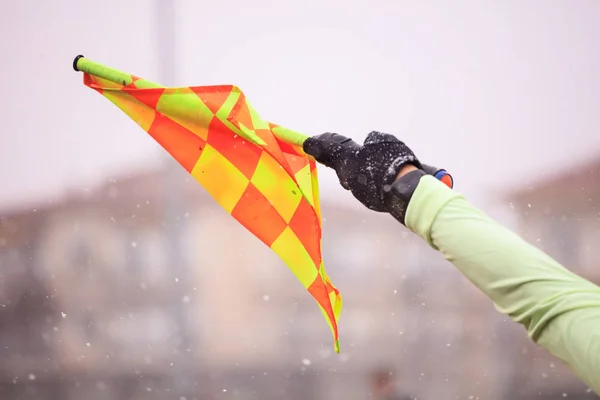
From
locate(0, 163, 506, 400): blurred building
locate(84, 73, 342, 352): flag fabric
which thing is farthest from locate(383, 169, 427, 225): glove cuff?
locate(0, 163, 506, 400): blurred building

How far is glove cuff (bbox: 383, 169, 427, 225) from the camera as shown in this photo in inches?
22.8

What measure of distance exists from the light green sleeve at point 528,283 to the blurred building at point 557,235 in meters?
1.47

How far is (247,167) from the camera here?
3.68 feet

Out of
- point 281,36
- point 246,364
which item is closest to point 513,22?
point 281,36

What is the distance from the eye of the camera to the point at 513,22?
1.85 m

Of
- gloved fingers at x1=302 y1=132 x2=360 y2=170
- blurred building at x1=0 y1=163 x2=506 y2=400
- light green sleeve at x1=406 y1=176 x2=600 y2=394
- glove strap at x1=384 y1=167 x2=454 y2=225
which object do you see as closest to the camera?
light green sleeve at x1=406 y1=176 x2=600 y2=394

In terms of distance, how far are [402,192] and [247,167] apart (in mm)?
577

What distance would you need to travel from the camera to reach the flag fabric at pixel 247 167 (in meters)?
1.08

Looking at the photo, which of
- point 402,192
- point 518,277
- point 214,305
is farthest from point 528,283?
point 214,305

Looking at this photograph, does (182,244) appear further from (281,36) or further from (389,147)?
(389,147)

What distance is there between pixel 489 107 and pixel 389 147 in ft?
4.24

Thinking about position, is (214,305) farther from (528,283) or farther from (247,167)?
(528,283)

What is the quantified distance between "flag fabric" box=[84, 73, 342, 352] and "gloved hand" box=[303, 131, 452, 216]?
30 cm

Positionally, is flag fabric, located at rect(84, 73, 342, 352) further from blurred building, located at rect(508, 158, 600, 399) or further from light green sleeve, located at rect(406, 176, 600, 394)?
Answer: blurred building, located at rect(508, 158, 600, 399)
